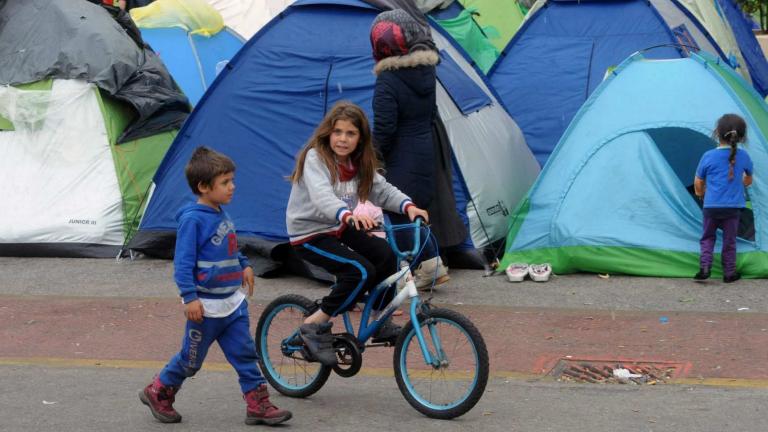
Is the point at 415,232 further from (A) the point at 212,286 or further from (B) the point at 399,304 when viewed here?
(A) the point at 212,286

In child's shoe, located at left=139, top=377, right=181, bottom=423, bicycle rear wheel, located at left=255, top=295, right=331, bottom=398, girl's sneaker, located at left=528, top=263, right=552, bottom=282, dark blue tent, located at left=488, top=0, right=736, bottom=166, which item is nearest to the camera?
child's shoe, located at left=139, top=377, right=181, bottom=423

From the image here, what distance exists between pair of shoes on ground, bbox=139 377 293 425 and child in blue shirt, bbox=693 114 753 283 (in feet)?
14.3

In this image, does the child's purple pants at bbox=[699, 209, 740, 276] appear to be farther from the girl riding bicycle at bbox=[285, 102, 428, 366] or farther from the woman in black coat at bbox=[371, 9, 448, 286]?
the girl riding bicycle at bbox=[285, 102, 428, 366]

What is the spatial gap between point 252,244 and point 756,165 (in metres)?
4.08

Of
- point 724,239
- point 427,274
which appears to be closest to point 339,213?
point 427,274

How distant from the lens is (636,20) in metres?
12.4

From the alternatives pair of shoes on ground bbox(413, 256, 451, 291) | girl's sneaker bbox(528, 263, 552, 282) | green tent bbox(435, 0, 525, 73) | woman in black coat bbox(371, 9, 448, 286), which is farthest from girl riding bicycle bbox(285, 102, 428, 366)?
green tent bbox(435, 0, 525, 73)

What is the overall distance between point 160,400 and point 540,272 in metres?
4.21

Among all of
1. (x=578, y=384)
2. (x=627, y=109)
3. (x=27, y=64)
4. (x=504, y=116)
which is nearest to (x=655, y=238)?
(x=627, y=109)

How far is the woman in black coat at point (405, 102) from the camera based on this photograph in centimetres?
859

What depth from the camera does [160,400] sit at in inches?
236

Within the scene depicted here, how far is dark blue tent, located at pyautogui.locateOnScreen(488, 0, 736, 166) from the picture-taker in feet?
40.1

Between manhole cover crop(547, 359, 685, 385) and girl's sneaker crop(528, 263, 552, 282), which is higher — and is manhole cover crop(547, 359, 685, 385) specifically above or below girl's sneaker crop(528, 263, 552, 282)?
above

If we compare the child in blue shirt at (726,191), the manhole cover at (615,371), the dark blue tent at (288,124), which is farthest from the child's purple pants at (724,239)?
the manhole cover at (615,371)
